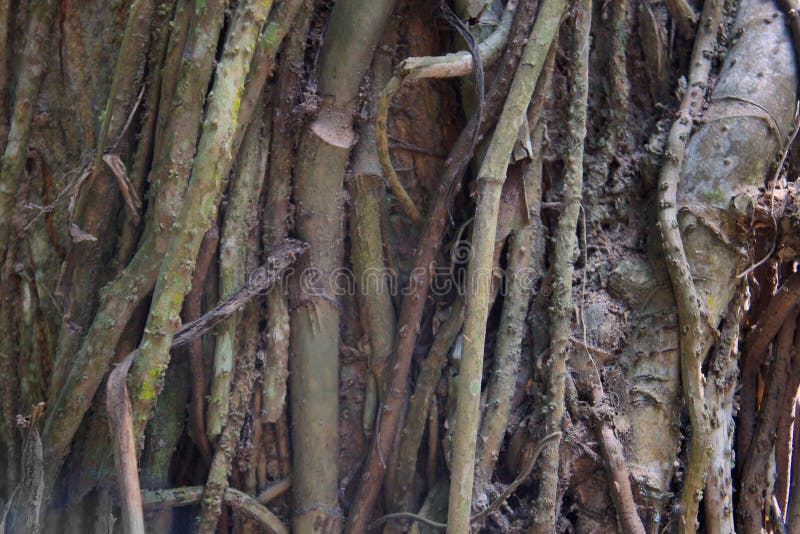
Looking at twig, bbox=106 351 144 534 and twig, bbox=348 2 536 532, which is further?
twig, bbox=348 2 536 532

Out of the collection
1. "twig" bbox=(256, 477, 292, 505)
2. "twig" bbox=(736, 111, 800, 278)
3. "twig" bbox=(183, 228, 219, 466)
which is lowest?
"twig" bbox=(256, 477, 292, 505)

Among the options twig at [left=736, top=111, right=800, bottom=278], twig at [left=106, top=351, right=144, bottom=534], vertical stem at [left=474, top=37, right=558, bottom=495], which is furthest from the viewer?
twig at [left=736, top=111, right=800, bottom=278]

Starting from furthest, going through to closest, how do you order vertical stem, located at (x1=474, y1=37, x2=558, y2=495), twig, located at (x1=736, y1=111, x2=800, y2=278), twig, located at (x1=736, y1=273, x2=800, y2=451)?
twig, located at (x1=736, y1=273, x2=800, y2=451) → twig, located at (x1=736, y1=111, x2=800, y2=278) → vertical stem, located at (x1=474, y1=37, x2=558, y2=495)

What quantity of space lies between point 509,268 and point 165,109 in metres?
0.81

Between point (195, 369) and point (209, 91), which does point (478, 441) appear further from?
point (209, 91)

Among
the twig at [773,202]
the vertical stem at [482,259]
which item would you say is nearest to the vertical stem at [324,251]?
the vertical stem at [482,259]

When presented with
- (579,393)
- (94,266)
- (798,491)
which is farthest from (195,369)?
(798,491)

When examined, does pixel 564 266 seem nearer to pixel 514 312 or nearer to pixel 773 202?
pixel 514 312

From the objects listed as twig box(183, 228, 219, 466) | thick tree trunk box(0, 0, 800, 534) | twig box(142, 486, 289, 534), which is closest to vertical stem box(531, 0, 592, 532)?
thick tree trunk box(0, 0, 800, 534)

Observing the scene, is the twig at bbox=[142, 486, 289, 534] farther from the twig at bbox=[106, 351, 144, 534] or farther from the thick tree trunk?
the twig at bbox=[106, 351, 144, 534]

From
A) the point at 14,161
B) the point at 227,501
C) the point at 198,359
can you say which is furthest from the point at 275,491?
the point at 14,161

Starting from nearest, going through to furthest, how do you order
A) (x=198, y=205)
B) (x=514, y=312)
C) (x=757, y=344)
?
(x=198, y=205) < (x=514, y=312) < (x=757, y=344)

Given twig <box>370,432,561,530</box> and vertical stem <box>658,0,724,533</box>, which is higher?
vertical stem <box>658,0,724,533</box>

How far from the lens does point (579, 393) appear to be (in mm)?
1693
